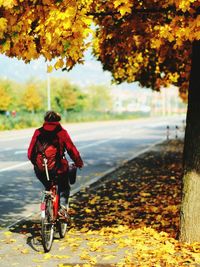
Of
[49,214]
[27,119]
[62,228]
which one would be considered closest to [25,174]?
[62,228]

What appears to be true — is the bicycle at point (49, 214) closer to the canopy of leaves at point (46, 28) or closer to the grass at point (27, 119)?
the canopy of leaves at point (46, 28)

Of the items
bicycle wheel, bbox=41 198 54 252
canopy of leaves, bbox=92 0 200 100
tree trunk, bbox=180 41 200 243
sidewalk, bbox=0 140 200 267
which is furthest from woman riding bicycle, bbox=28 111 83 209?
canopy of leaves, bbox=92 0 200 100

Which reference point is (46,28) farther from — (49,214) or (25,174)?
(25,174)

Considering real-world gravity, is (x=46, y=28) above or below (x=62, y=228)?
above

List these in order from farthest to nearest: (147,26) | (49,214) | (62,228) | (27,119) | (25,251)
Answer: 1. (27,119)
2. (147,26)
3. (62,228)
4. (49,214)
5. (25,251)

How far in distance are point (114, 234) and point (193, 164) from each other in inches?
61.7

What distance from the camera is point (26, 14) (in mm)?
5809

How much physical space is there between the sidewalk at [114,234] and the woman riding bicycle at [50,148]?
95 cm

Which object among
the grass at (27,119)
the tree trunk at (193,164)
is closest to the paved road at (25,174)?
the tree trunk at (193,164)

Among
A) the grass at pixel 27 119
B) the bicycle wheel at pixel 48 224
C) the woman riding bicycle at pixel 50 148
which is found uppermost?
the woman riding bicycle at pixel 50 148

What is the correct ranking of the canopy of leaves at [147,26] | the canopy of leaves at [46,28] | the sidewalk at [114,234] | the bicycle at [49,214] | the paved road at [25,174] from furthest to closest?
the paved road at [25,174]
the bicycle at [49,214]
the sidewalk at [114,234]
the canopy of leaves at [147,26]
the canopy of leaves at [46,28]

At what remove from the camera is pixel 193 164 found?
6.84 m

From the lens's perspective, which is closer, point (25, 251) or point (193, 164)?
point (25, 251)

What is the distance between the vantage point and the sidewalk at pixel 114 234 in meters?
6.22
